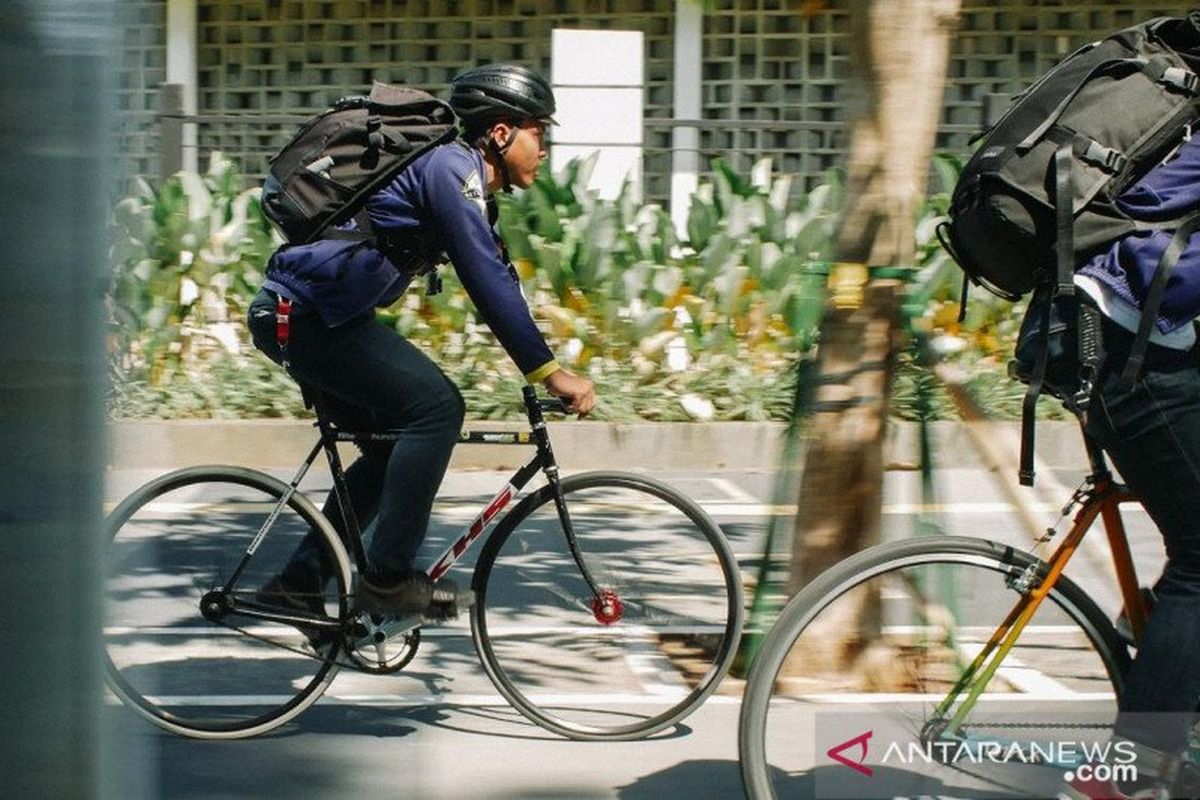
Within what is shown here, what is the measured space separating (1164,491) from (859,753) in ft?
2.68

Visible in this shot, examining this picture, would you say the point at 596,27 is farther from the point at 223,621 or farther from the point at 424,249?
the point at 223,621

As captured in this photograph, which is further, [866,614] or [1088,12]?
[1088,12]

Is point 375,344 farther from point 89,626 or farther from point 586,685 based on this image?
point 89,626

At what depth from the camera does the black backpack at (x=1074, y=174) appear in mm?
3193

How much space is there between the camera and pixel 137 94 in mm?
1811

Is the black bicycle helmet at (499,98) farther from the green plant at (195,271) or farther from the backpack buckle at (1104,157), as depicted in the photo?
the green plant at (195,271)

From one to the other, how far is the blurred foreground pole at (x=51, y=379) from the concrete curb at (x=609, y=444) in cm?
711

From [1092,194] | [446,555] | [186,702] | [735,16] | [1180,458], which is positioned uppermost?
[735,16]

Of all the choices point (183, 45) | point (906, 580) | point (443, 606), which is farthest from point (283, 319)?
point (183, 45)

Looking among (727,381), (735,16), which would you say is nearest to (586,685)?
(727,381)

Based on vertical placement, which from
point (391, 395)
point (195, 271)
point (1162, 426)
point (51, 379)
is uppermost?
point (51, 379)

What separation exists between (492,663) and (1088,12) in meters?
12.1

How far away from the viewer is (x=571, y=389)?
4500 mm

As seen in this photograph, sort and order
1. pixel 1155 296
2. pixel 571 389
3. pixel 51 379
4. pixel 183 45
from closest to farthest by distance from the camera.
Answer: pixel 51 379 < pixel 1155 296 < pixel 571 389 < pixel 183 45
